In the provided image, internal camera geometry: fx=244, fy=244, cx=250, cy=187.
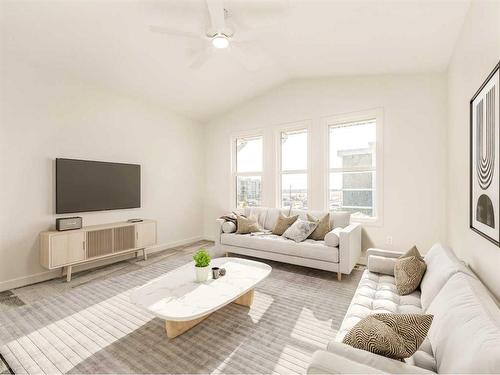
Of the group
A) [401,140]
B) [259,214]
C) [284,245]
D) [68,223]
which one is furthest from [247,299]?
[401,140]

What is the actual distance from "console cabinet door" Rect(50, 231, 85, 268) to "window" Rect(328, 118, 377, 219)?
156 inches

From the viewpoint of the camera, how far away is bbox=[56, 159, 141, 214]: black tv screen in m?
3.46

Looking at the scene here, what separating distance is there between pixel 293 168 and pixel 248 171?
42.3 inches

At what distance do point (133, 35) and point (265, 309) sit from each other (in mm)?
3516

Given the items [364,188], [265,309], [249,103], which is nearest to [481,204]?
[265,309]

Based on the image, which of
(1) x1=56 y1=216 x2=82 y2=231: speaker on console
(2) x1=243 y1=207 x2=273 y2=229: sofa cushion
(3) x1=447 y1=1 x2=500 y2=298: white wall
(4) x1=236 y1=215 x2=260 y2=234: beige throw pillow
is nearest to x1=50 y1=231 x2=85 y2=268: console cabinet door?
(1) x1=56 y1=216 x2=82 y2=231: speaker on console

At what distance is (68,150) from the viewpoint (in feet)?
11.7

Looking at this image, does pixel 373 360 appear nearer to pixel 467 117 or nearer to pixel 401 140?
pixel 467 117

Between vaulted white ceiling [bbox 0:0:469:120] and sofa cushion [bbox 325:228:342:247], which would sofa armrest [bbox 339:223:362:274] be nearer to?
sofa cushion [bbox 325:228:342:247]

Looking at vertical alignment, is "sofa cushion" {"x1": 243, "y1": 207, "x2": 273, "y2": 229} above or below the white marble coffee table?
above

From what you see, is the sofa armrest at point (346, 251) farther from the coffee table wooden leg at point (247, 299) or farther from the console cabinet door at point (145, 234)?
the console cabinet door at point (145, 234)

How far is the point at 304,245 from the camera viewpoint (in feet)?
11.4

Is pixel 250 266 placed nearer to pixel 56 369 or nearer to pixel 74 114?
pixel 56 369

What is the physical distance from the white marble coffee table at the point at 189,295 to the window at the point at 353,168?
7.41ft
